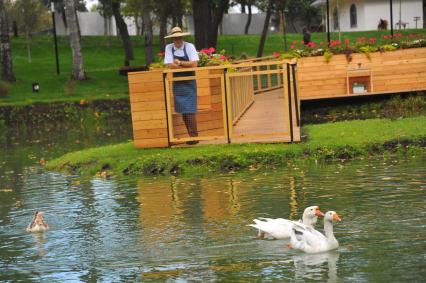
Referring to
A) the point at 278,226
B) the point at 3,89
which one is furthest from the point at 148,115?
the point at 3,89

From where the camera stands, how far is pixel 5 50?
49562 millimetres

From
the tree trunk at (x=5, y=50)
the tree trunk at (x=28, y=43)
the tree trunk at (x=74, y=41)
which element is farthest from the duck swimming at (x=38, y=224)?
the tree trunk at (x=28, y=43)

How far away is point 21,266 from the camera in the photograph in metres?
11.9

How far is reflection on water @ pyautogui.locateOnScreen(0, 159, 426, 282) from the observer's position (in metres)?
11.1

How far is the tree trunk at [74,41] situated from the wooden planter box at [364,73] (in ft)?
65.7

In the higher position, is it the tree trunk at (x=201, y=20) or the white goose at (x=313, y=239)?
the tree trunk at (x=201, y=20)

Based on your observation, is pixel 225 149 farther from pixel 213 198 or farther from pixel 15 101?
pixel 15 101

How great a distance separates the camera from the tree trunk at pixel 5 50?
160ft

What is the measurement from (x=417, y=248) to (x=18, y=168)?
13.5 metres

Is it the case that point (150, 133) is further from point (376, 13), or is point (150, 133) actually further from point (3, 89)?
point (376, 13)

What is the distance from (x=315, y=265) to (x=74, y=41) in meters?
39.2

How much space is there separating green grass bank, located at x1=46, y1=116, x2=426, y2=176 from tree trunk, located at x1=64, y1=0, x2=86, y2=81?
27.2 metres

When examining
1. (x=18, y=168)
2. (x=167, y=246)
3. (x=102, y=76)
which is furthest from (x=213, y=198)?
(x=102, y=76)

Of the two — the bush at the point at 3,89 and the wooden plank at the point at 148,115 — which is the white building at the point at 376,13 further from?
the wooden plank at the point at 148,115
